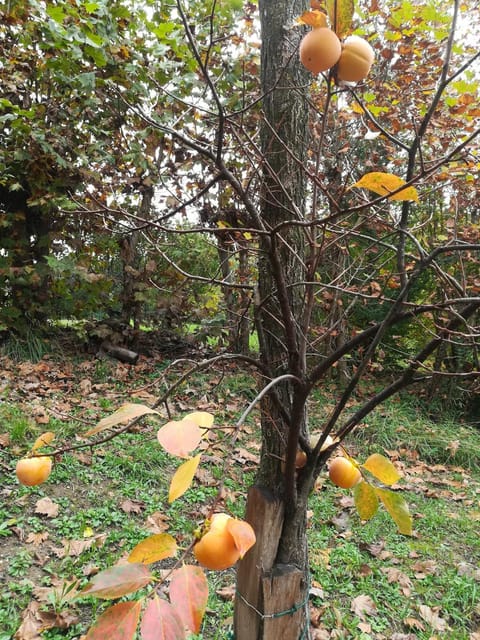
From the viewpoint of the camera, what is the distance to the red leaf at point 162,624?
44cm

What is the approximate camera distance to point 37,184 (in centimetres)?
414

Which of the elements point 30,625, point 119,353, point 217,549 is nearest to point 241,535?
point 217,549

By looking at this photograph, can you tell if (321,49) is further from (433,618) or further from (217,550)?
(433,618)

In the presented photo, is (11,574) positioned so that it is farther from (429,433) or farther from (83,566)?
(429,433)

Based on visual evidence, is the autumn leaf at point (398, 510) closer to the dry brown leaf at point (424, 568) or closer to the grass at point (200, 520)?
the grass at point (200, 520)

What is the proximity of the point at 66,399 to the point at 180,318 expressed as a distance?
159 centimetres

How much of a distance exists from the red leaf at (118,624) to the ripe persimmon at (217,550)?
0.27 ft

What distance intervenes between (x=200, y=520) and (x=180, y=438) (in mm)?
2262

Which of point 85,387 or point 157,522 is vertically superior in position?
point 85,387

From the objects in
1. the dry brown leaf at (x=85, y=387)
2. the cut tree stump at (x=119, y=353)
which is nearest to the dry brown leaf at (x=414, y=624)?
the dry brown leaf at (x=85, y=387)

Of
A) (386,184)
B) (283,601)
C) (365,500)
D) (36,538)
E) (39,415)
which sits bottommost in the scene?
(36,538)

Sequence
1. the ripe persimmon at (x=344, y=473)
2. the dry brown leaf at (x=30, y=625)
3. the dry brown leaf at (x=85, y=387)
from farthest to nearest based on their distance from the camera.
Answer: the dry brown leaf at (x=85, y=387) → the dry brown leaf at (x=30, y=625) → the ripe persimmon at (x=344, y=473)

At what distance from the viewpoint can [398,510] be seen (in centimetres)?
85

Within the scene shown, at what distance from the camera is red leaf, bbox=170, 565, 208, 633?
448mm
